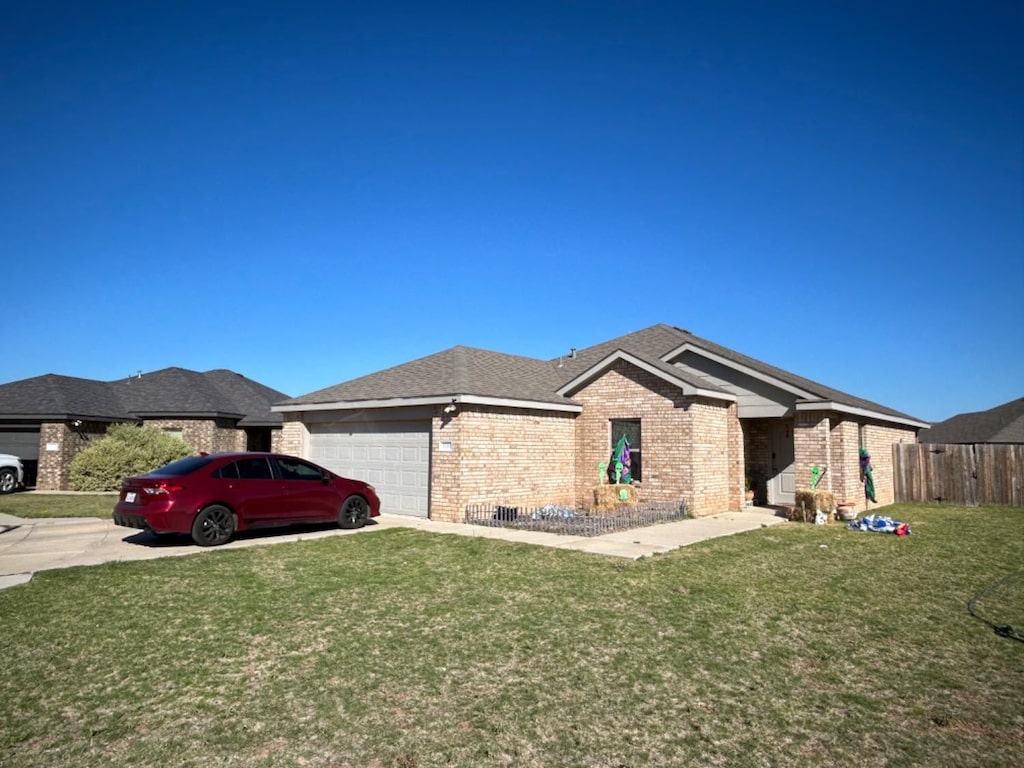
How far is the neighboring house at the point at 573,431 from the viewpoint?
14547 millimetres

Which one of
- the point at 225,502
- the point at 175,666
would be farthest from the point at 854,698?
the point at 225,502

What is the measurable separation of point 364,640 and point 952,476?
20094 millimetres

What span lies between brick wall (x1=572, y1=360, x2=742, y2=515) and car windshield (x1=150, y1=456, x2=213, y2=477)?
917cm

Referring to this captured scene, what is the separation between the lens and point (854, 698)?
459cm

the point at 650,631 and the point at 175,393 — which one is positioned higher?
the point at 175,393

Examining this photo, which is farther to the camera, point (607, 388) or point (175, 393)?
→ point (175, 393)

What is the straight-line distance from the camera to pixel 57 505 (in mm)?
17141

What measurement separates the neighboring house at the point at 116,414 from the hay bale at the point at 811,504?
16840 millimetres

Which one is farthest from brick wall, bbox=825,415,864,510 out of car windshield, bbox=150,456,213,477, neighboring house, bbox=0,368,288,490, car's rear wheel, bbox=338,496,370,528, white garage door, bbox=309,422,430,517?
neighboring house, bbox=0,368,288,490

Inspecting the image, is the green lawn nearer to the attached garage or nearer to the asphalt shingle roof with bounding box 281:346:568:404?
the asphalt shingle roof with bounding box 281:346:568:404

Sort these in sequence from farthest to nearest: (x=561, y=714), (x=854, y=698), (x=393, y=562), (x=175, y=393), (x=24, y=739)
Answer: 1. (x=175, y=393)
2. (x=393, y=562)
3. (x=854, y=698)
4. (x=561, y=714)
5. (x=24, y=739)

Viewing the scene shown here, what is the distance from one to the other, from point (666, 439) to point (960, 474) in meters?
10.4

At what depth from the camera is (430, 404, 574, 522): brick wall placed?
1406cm

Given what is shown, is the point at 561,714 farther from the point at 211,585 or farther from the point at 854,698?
the point at 211,585
